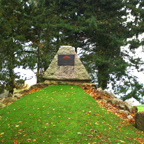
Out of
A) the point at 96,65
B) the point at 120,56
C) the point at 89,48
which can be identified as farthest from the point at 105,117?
the point at 89,48

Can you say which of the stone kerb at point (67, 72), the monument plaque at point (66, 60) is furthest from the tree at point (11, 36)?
the monument plaque at point (66, 60)

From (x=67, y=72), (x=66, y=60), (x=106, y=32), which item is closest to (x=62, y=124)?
(x=67, y=72)

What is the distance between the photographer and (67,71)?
10039mm

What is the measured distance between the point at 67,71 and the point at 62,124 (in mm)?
5253

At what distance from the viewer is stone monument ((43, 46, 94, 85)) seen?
993 cm

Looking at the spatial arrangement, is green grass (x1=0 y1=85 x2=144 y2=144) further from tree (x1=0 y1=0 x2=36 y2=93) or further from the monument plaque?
tree (x1=0 y1=0 x2=36 y2=93)

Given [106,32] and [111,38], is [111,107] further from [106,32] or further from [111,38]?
[106,32]

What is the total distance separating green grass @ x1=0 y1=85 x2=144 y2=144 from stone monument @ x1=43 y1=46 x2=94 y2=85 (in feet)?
8.27

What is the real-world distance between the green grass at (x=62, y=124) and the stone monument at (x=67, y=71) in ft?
8.27

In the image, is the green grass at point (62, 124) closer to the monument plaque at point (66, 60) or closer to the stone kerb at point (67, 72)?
the stone kerb at point (67, 72)

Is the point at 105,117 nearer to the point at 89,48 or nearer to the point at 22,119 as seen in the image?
the point at 22,119

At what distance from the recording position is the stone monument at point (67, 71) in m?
9.93

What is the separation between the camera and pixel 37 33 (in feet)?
43.1

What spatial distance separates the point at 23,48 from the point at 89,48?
224 inches
